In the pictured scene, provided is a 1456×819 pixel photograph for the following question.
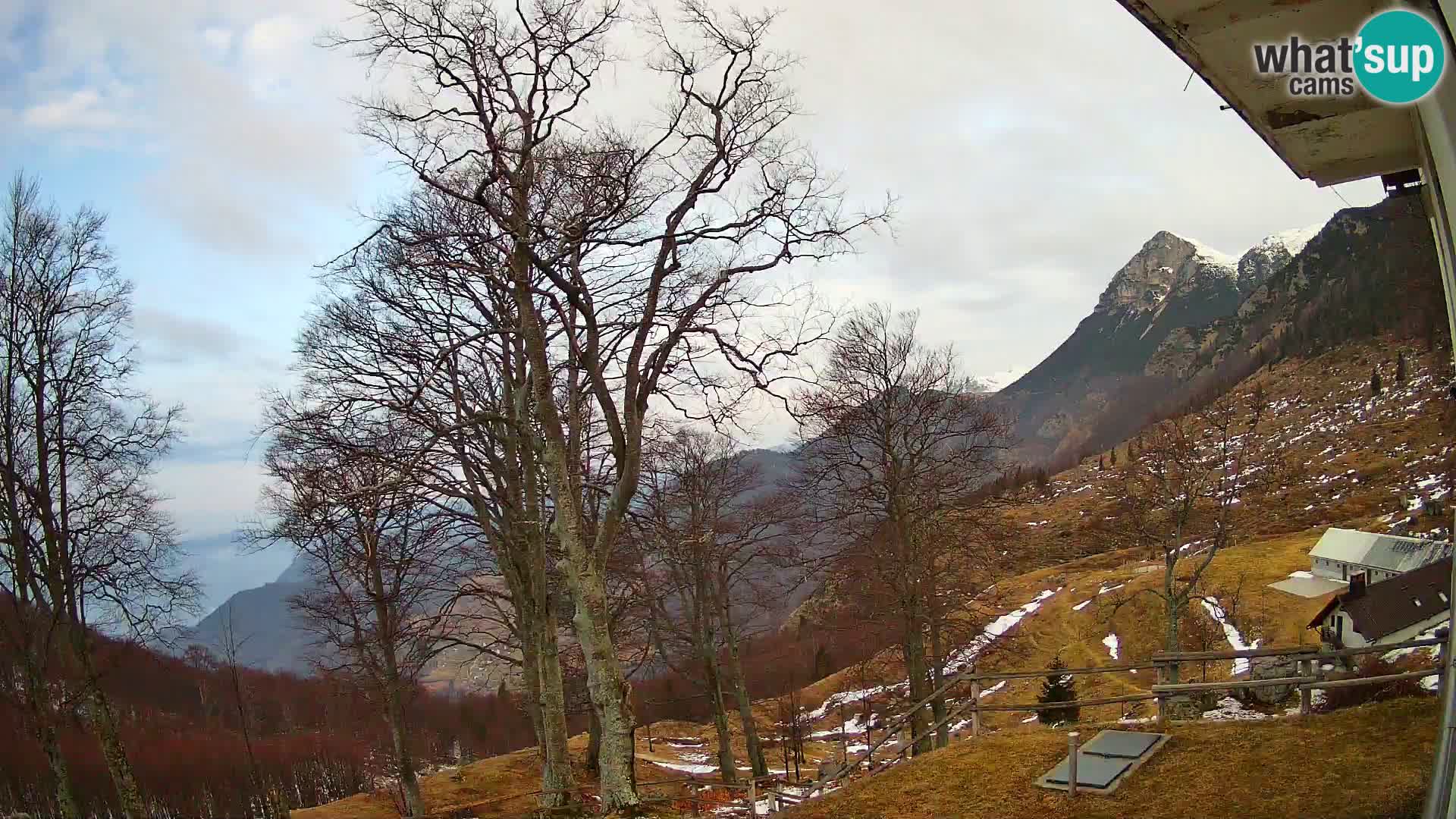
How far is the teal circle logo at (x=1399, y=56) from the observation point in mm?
Result: 3381

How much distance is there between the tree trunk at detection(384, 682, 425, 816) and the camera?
658 inches

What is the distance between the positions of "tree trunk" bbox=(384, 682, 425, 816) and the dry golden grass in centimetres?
1026

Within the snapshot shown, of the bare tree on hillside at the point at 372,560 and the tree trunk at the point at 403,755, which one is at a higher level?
the bare tree on hillside at the point at 372,560

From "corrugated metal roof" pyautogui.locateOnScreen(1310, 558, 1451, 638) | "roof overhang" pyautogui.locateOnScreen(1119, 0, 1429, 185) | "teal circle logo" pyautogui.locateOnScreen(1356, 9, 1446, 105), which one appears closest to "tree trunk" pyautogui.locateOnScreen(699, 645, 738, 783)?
"roof overhang" pyautogui.locateOnScreen(1119, 0, 1429, 185)

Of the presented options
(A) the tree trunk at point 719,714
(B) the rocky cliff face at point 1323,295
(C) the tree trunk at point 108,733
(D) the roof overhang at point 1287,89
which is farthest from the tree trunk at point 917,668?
(B) the rocky cliff face at point 1323,295

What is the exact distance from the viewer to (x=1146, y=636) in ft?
128

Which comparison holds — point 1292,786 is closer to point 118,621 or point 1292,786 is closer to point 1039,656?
point 118,621

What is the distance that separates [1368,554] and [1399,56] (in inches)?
1933

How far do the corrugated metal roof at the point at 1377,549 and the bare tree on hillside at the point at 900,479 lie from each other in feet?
113

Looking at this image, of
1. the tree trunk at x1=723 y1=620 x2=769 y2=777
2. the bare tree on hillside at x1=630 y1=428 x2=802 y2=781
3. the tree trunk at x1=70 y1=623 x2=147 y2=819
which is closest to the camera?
the tree trunk at x1=70 y1=623 x2=147 y2=819

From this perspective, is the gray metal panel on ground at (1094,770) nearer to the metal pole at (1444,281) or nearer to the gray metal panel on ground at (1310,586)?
the metal pole at (1444,281)

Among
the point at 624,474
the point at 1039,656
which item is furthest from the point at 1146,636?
the point at 624,474

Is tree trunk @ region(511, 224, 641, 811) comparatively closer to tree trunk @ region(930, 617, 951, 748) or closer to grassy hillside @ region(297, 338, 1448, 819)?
grassy hillside @ region(297, 338, 1448, 819)

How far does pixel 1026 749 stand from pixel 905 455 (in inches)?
367
